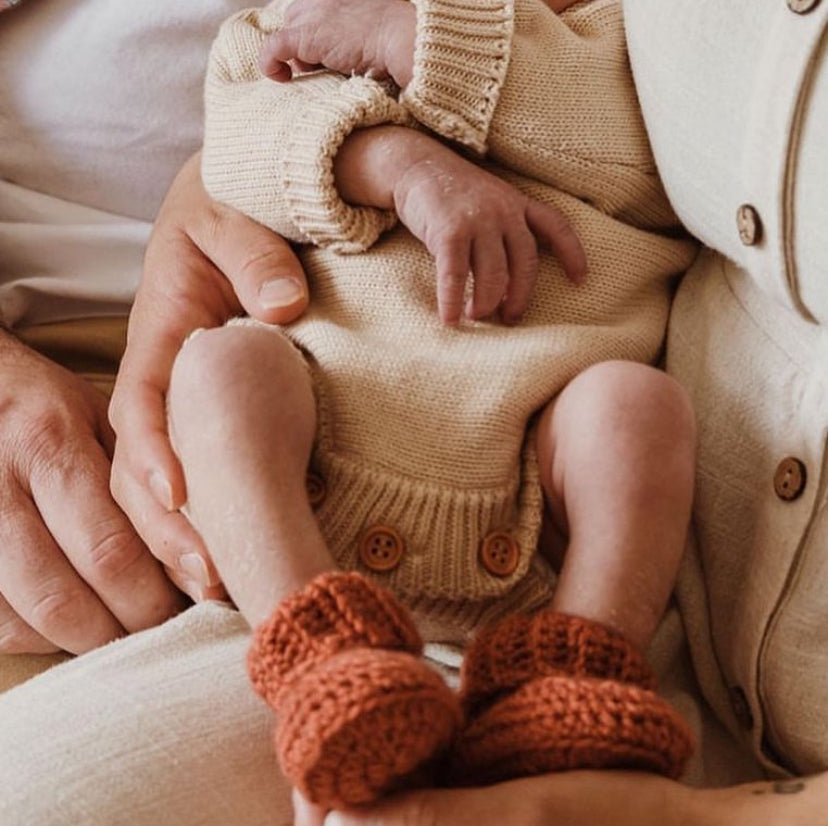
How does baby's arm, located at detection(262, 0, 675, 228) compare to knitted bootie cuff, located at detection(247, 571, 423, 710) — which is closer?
knitted bootie cuff, located at detection(247, 571, 423, 710)

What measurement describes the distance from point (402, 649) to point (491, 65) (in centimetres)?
47

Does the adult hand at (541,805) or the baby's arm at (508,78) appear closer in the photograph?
the adult hand at (541,805)

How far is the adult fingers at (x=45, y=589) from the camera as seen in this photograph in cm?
96

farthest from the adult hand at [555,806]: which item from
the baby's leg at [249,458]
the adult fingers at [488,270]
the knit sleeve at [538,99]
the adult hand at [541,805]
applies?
the knit sleeve at [538,99]

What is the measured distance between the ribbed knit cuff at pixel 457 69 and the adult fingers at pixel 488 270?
0.33 ft

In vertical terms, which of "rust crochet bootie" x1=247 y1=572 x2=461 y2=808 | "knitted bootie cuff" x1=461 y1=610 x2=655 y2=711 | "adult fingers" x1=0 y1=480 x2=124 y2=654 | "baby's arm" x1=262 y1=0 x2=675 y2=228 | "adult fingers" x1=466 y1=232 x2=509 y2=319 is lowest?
"adult fingers" x1=0 y1=480 x2=124 y2=654

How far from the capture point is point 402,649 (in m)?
0.64

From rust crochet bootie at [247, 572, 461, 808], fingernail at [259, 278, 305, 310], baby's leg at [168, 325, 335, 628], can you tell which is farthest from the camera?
fingernail at [259, 278, 305, 310]

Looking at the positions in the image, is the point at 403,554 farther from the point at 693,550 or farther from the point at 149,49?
the point at 149,49

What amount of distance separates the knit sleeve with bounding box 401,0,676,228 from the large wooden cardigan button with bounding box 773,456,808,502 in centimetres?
27

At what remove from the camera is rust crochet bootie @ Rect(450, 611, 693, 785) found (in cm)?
61

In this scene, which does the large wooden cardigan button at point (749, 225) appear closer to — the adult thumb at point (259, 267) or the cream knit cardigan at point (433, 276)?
the cream knit cardigan at point (433, 276)

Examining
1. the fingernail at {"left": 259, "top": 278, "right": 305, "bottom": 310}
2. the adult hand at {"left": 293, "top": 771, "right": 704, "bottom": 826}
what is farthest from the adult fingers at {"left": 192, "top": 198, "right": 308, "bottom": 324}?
the adult hand at {"left": 293, "top": 771, "right": 704, "bottom": 826}

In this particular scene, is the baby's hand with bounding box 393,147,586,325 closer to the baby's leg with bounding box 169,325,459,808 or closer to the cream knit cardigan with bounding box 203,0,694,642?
the cream knit cardigan with bounding box 203,0,694,642
